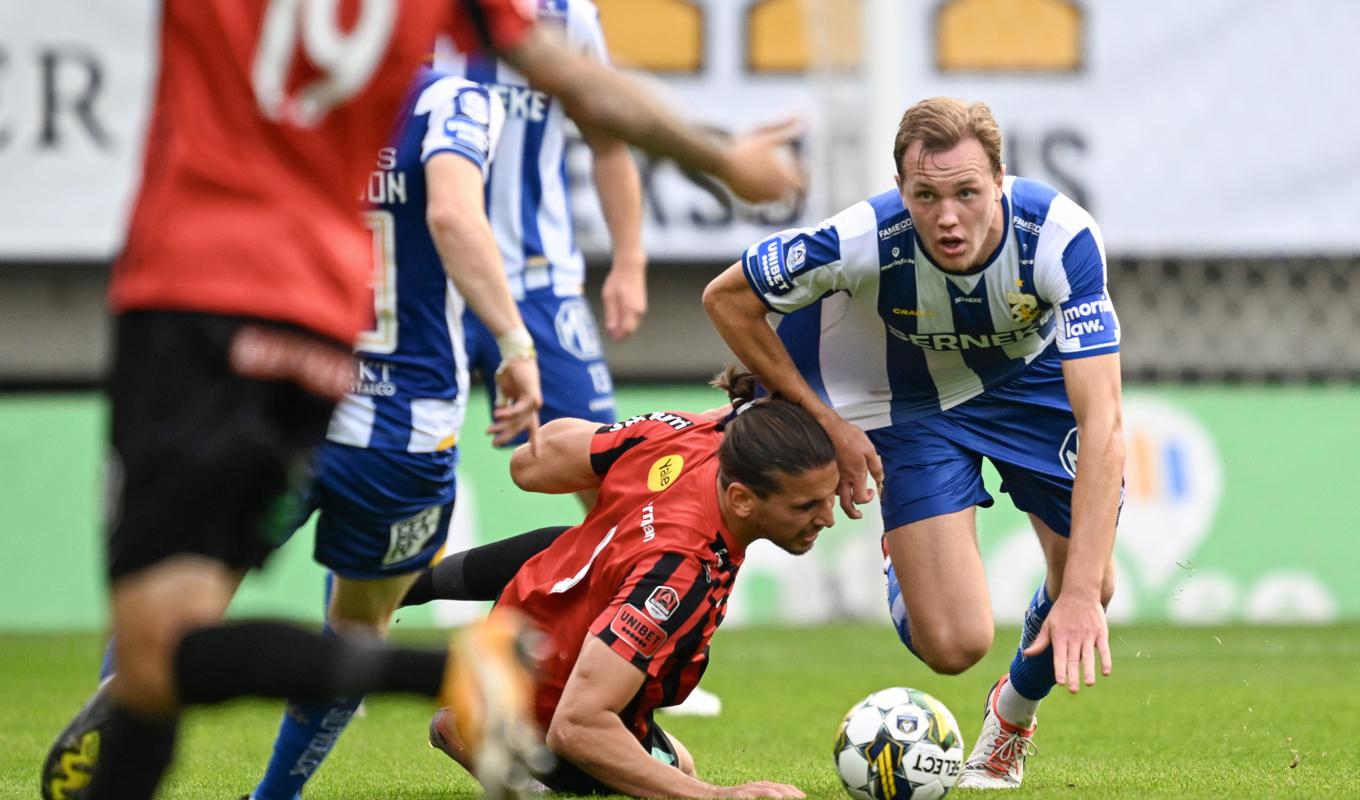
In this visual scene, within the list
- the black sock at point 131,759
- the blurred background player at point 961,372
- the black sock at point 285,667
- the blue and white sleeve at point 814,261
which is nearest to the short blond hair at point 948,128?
the blurred background player at point 961,372

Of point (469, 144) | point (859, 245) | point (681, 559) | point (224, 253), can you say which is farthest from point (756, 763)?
point (224, 253)

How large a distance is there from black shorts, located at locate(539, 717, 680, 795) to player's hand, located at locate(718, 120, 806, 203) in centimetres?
175

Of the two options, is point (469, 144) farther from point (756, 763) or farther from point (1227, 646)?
point (1227, 646)

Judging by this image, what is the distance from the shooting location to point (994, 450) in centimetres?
516

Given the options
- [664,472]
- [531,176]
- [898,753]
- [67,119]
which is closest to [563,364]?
[531,176]

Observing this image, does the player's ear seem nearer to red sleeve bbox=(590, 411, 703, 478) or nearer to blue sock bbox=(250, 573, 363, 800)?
red sleeve bbox=(590, 411, 703, 478)

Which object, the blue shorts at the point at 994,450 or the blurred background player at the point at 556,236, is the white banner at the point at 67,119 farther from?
the blue shorts at the point at 994,450

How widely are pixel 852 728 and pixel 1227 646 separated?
5441mm

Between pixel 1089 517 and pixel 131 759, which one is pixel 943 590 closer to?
pixel 1089 517

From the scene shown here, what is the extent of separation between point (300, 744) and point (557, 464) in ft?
3.43

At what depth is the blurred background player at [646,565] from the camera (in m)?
3.95

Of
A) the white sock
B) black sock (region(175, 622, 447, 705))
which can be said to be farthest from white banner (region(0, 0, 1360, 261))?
black sock (region(175, 622, 447, 705))

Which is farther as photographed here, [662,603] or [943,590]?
[943,590]

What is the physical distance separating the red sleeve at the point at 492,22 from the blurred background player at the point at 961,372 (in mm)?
1625
